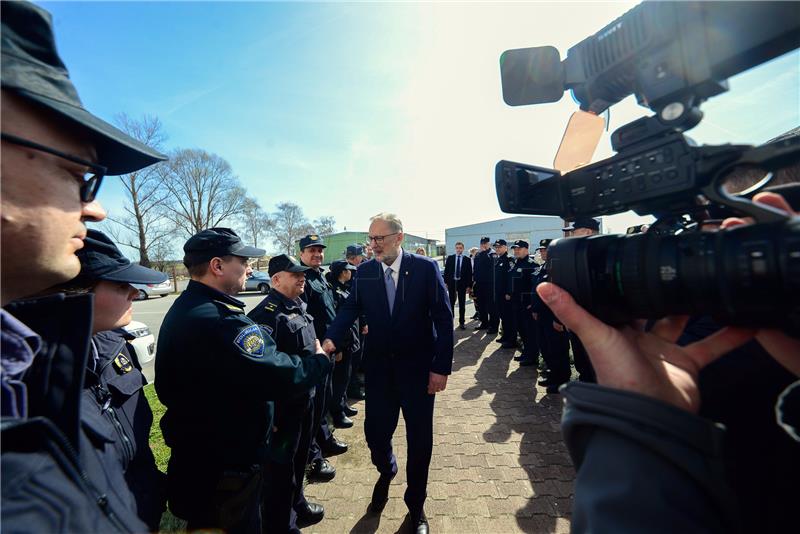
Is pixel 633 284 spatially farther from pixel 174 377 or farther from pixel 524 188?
pixel 174 377

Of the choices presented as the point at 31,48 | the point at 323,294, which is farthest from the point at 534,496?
the point at 31,48

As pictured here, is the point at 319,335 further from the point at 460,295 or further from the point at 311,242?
the point at 460,295

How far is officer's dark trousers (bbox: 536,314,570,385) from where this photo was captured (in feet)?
16.0

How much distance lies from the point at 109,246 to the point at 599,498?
2359mm

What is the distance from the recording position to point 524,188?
116 cm

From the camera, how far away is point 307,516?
2.63 m

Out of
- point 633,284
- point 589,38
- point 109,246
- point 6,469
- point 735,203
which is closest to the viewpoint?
point 6,469

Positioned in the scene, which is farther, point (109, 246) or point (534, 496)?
point (534, 496)

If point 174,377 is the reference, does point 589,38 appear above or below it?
above

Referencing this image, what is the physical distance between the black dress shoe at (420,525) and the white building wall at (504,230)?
37448 mm

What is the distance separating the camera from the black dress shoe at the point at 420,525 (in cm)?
246

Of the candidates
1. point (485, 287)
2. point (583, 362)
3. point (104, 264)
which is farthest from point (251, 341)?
point (485, 287)

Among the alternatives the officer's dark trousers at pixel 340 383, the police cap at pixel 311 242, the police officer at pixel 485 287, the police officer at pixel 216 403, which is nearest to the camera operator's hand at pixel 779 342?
the police officer at pixel 216 403

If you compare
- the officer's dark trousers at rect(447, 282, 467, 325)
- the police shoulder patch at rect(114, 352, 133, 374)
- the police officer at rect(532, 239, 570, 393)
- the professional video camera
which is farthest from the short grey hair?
the officer's dark trousers at rect(447, 282, 467, 325)
